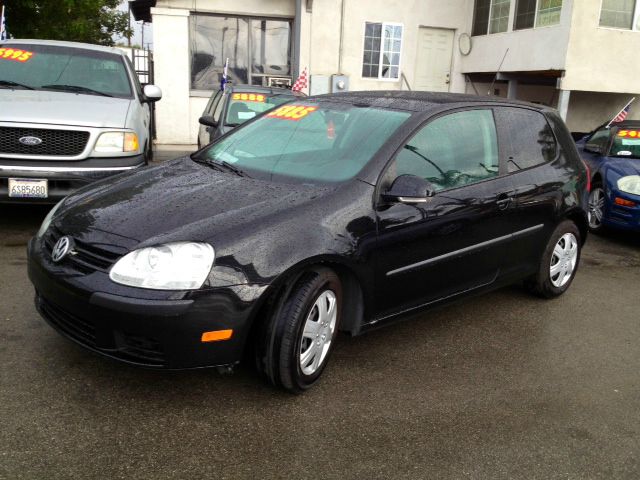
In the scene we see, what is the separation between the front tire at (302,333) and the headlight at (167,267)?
44cm

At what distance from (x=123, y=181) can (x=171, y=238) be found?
→ 1.03 metres

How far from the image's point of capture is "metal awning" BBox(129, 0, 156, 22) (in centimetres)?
1448

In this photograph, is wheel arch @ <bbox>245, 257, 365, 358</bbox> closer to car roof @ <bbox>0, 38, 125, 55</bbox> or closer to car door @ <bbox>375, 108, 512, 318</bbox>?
car door @ <bbox>375, 108, 512, 318</bbox>

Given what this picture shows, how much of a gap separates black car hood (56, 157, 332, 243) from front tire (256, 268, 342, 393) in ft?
1.40

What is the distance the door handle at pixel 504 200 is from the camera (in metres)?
4.17

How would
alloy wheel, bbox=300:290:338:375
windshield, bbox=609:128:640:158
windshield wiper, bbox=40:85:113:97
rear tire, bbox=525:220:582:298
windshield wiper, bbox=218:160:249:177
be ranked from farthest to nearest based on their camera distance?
windshield, bbox=609:128:640:158
windshield wiper, bbox=40:85:113:97
rear tire, bbox=525:220:582:298
windshield wiper, bbox=218:160:249:177
alloy wheel, bbox=300:290:338:375

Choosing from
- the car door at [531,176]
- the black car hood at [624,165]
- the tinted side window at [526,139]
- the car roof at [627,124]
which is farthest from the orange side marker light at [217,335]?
the car roof at [627,124]

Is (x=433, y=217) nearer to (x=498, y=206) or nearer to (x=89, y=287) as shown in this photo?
(x=498, y=206)

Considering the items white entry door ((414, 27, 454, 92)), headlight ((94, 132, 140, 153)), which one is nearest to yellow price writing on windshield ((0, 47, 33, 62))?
headlight ((94, 132, 140, 153))

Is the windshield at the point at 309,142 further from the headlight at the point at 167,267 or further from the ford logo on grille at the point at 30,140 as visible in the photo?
the ford logo on grille at the point at 30,140

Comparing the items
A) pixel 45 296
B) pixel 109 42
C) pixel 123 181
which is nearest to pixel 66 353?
pixel 45 296

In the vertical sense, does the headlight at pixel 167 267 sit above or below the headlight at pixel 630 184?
above

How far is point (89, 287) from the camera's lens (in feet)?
9.44

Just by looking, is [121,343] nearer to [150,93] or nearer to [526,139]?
[526,139]
